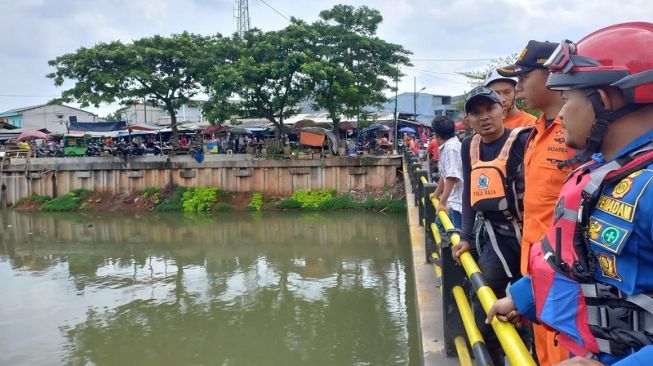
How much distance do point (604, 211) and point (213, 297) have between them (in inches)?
342

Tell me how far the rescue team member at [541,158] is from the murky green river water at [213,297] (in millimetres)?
4129

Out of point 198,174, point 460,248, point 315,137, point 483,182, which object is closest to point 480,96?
point 483,182

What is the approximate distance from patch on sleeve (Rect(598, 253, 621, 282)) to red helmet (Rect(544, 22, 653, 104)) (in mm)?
387

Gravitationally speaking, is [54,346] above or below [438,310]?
below

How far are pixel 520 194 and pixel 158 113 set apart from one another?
47574 mm

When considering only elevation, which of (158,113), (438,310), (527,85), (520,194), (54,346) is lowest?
(54,346)

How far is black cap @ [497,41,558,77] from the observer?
2170 mm

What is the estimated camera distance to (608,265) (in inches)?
46.0

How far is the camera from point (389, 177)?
19500 millimetres

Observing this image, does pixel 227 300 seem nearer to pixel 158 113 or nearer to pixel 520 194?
pixel 520 194

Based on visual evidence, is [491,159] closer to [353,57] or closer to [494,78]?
[494,78]

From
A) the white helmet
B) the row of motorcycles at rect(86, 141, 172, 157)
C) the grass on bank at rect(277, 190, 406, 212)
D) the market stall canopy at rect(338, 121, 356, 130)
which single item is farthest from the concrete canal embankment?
the white helmet

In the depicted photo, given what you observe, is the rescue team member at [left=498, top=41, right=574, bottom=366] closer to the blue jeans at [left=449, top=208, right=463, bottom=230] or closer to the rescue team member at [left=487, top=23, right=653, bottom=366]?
the rescue team member at [left=487, top=23, right=653, bottom=366]

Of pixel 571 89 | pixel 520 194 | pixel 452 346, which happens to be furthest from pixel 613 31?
pixel 452 346
